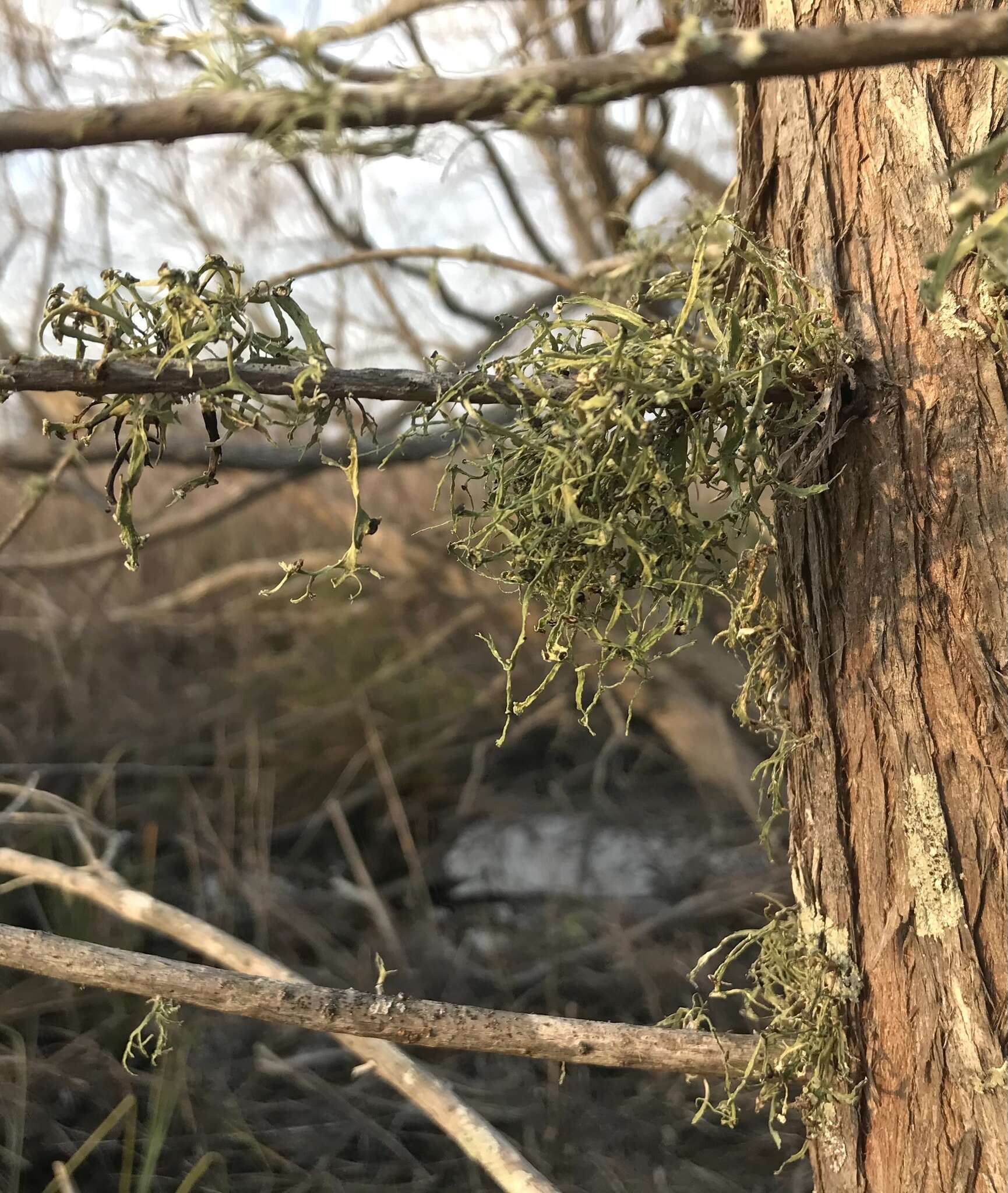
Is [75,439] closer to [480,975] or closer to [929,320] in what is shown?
[929,320]

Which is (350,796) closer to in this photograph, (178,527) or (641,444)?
(178,527)

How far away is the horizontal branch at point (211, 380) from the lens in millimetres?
559

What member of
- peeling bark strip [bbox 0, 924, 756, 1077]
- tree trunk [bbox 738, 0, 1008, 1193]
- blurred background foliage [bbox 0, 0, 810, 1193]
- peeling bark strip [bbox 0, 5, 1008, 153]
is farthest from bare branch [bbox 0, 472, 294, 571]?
peeling bark strip [bbox 0, 5, 1008, 153]

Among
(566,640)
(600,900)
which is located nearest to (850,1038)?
(566,640)

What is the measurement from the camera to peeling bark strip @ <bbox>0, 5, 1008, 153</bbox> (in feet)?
1.14

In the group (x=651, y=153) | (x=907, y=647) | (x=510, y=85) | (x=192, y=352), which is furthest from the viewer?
(x=651, y=153)

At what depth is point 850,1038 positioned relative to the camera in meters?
0.73

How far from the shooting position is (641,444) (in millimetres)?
639

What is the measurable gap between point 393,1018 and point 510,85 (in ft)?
2.26

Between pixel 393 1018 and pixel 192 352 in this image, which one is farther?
pixel 393 1018

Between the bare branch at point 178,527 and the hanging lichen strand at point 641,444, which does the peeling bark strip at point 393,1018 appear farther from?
the bare branch at point 178,527

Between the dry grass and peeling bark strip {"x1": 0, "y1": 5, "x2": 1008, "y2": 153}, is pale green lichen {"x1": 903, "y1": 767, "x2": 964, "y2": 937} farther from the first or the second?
the dry grass

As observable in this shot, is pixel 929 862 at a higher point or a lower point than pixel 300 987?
higher

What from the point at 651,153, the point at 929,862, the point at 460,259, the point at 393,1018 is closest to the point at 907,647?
the point at 929,862
